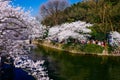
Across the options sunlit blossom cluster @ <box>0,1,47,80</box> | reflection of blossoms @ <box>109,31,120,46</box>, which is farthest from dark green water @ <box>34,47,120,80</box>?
sunlit blossom cluster @ <box>0,1,47,80</box>

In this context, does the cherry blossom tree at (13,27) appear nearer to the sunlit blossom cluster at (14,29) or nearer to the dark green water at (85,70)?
the sunlit blossom cluster at (14,29)

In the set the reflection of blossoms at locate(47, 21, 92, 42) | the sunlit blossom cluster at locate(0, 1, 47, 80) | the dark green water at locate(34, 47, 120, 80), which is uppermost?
the reflection of blossoms at locate(47, 21, 92, 42)

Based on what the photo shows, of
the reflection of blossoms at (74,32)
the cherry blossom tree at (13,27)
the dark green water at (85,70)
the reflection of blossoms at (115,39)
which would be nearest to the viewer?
the cherry blossom tree at (13,27)

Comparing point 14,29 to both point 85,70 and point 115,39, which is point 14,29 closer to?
point 85,70

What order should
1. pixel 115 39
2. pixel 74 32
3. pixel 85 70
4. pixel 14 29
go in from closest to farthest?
pixel 14 29 < pixel 85 70 < pixel 115 39 < pixel 74 32

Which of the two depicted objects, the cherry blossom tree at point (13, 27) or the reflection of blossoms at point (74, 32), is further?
the reflection of blossoms at point (74, 32)

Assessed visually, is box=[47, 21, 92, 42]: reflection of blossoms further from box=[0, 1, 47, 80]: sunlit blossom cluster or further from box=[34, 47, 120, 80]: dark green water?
box=[0, 1, 47, 80]: sunlit blossom cluster

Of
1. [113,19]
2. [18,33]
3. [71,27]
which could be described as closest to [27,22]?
[18,33]

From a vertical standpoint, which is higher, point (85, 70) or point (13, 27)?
point (13, 27)

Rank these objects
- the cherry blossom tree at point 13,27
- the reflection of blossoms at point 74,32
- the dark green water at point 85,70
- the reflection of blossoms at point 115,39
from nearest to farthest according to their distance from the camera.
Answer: the cherry blossom tree at point 13,27 < the dark green water at point 85,70 < the reflection of blossoms at point 115,39 < the reflection of blossoms at point 74,32

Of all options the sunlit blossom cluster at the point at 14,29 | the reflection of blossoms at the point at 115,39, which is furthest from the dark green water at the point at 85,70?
the sunlit blossom cluster at the point at 14,29

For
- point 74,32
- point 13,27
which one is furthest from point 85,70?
point 74,32

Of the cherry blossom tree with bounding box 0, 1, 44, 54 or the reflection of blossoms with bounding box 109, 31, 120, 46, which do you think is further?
the reflection of blossoms with bounding box 109, 31, 120, 46

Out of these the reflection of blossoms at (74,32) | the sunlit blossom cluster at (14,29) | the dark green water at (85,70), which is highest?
the reflection of blossoms at (74,32)
